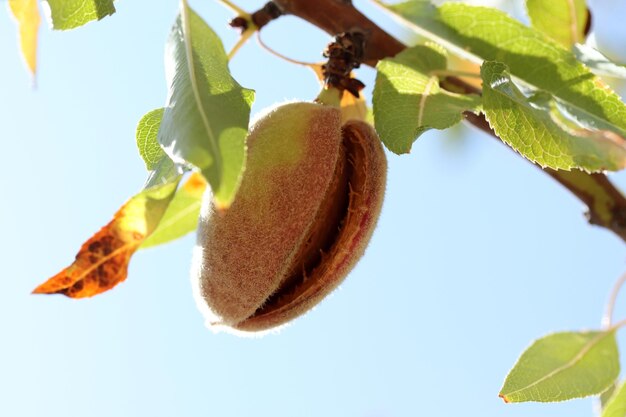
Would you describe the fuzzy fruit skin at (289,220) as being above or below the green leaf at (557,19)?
below

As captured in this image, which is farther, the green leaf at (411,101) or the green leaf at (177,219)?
the green leaf at (177,219)

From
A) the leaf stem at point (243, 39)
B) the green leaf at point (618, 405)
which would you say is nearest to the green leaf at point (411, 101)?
the leaf stem at point (243, 39)

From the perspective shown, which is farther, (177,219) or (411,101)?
(177,219)

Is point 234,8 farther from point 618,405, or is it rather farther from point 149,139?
point 618,405

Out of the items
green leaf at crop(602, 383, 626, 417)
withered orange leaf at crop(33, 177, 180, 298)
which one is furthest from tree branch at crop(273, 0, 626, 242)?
withered orange leaf at crop(33, 177, 180, 298)

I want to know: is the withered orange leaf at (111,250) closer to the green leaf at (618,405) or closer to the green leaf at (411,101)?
the green leaf at (411,101)

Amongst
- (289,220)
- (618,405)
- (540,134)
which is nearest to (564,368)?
(618,405)

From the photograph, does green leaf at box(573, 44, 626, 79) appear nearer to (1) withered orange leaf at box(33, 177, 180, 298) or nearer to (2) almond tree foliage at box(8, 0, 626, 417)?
(2) almond tree foliage at box(8, 0, 626, 417)
